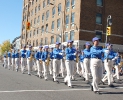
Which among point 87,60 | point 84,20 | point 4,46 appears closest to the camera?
point 87,60

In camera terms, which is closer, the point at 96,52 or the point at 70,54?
the point at 96,52

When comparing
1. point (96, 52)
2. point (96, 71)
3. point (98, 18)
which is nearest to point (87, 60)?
point (96, 71)

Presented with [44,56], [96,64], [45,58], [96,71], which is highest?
[44,56]

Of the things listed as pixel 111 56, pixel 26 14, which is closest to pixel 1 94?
pixel 111 56

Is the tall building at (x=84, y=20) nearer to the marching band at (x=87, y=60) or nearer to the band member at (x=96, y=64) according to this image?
the marching band at (x=87, y=60)

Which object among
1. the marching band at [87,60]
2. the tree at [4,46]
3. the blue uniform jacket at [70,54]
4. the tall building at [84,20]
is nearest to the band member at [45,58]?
the marching band at [87,60]

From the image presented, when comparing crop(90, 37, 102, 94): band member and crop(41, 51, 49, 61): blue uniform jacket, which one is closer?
crop(90, 37, 102, 94): band member

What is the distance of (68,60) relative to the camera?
995 cm

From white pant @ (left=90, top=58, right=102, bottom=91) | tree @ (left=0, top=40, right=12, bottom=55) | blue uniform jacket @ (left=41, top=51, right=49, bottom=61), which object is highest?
tree @ (left=0, top=40, right=12, bottom=55)

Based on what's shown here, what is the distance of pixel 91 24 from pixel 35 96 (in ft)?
96.8

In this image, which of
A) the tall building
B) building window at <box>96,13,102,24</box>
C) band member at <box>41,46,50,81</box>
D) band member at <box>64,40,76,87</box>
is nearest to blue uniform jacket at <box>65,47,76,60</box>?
band member at <box>64,40,76,87</box>

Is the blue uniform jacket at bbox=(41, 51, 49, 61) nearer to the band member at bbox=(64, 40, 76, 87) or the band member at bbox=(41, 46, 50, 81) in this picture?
the band member at bbox=(41, 46, 50, 81)

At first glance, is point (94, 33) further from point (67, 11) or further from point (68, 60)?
point (68, 60)

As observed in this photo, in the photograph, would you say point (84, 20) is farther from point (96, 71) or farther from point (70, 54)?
point (96, 71)
